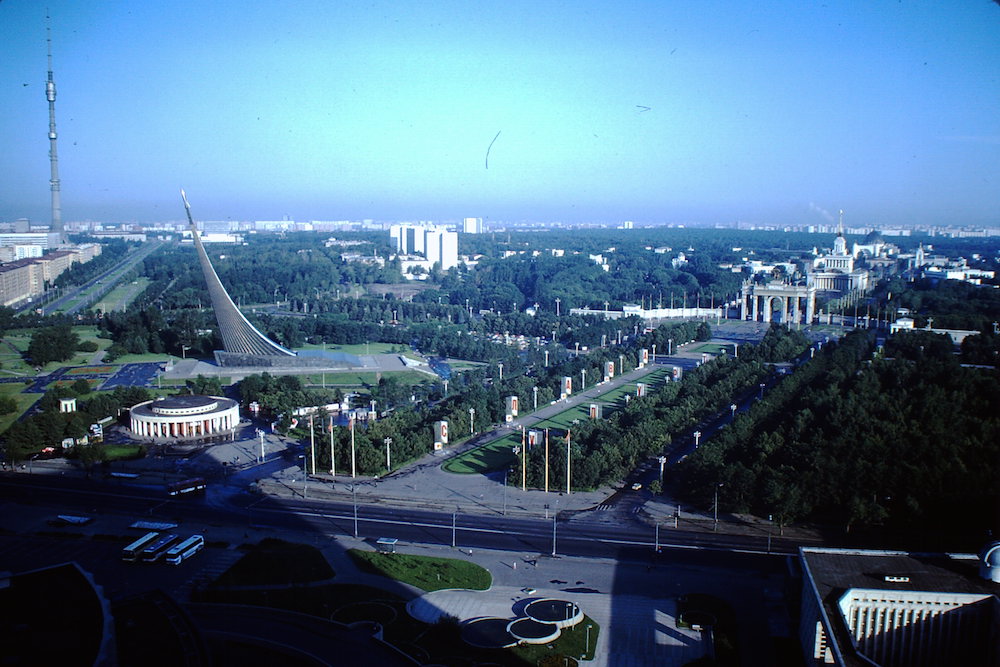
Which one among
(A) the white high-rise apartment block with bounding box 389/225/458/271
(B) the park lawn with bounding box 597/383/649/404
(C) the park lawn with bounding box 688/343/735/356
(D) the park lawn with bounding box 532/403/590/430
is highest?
(A) the white high-rise apartment block with bounding box 389/225/458/271

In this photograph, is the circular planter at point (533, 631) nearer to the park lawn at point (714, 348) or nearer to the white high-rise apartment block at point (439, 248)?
the park lawn at point (714, 348)

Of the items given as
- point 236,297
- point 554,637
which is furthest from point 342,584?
point 236,297

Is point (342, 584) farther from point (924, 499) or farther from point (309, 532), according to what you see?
point (924, 499)

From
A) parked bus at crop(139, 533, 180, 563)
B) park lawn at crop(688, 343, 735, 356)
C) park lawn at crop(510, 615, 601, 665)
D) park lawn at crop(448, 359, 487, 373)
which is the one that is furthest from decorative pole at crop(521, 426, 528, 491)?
park lawn at crop(688, 343, 735, 356)

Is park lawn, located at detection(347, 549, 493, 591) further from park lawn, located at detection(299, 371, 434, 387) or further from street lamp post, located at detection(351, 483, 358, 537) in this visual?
park lawn, located at detection(299, 371, 434, 387)

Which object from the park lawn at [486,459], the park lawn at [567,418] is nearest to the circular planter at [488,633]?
the park lawn at [486,459]

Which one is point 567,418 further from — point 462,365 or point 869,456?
point 462,365

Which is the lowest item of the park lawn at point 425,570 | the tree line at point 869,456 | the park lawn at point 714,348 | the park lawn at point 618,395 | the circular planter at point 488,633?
the circular planter at point 488,633
